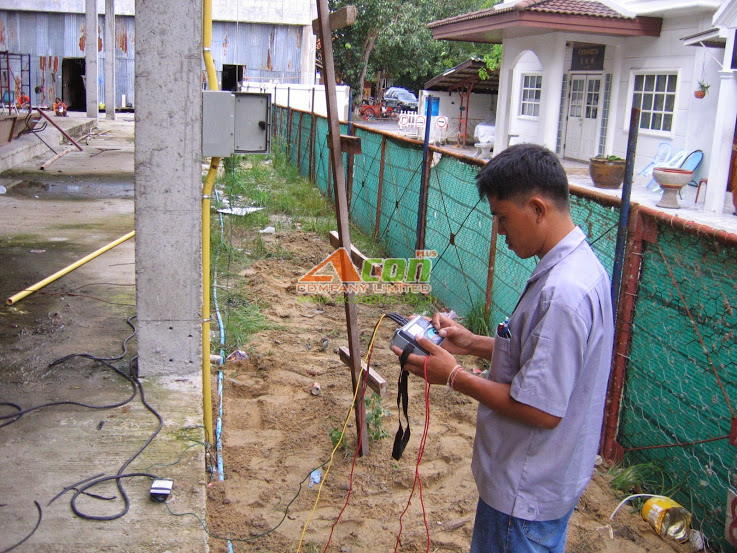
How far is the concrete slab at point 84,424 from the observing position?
281 cm

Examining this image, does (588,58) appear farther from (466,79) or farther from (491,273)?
(491,273)

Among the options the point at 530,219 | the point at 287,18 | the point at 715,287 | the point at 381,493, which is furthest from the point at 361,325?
the point at 287,18

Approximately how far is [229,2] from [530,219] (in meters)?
30.9

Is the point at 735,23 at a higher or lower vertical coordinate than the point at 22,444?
higher

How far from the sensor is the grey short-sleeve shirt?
1836mm

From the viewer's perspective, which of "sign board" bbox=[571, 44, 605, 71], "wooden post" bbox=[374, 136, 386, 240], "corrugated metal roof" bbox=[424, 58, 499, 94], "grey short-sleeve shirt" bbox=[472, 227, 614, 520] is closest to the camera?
"grey short-sleeve shirt" bbox=[472, 227, 614, 520]

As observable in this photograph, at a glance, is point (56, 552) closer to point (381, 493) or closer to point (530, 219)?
point (381, 493)

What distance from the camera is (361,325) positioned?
21.3ft

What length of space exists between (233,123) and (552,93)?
1558 cm

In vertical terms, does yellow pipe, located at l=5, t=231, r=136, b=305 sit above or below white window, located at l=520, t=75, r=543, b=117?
below

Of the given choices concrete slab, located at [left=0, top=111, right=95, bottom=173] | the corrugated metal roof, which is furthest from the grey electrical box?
the corrugated metal roof

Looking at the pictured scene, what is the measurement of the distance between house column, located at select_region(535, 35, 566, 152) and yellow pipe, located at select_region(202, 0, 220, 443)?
1533 centimetres

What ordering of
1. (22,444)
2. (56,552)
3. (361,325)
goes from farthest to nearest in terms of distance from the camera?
1. (361,325)
2. (22,444)
3. (56,552)

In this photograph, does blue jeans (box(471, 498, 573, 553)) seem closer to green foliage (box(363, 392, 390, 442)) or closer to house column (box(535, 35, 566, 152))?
green foliage (box(363, 392, 390, 442))
